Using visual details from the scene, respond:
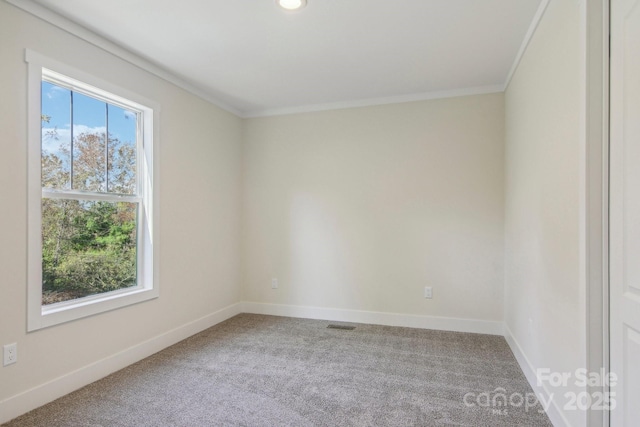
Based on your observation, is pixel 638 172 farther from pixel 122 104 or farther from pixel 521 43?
pixel 122 104

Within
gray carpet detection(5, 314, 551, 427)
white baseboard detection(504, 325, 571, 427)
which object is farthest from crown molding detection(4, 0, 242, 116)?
white baseboard detection(504, 325, 571, 427)

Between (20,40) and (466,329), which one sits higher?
(20,40)

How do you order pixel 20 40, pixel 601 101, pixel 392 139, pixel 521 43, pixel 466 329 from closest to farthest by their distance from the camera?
pixel 601 101 < pixel 20 40 < pixel 521 43 < pixel 466 329 < pixel 392 139

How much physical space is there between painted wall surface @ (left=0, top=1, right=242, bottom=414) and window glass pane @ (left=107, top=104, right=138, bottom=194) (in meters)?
0.23

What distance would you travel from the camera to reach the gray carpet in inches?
81.4

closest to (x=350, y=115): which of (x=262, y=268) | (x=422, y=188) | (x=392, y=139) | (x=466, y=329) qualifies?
(x=392, y=139)

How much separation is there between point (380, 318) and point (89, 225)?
2974 mm

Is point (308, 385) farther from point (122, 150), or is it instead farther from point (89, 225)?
point (122, 150)

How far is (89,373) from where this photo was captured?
251cm

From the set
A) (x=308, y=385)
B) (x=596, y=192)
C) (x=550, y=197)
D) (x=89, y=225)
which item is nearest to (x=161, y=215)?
(x=89, y=225)

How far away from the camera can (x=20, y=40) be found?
6.91 feet

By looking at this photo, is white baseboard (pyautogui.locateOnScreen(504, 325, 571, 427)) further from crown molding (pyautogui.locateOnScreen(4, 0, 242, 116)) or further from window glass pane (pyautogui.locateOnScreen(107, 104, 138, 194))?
crown molding (pyautogui.locateOnScreen(4, 0, 242, 116))

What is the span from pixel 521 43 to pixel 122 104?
128 inches

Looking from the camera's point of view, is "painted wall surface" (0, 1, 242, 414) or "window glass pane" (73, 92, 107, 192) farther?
"window glass pane" (73, 92, 107, 192)
